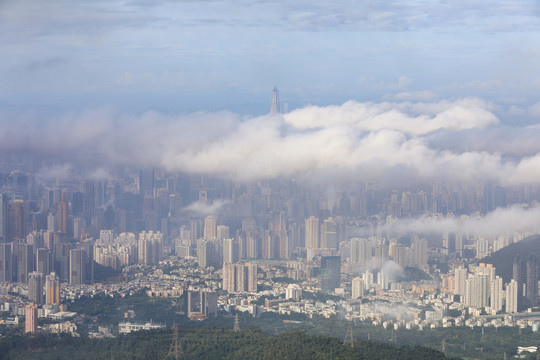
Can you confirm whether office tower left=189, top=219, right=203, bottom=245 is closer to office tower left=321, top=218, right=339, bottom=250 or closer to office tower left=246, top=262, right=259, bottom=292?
office tower left=246, top=262, right=259, bottom=292

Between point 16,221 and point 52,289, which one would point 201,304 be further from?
point 16,221

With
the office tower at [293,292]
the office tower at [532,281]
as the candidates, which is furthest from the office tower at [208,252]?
the office tower at [532,281]

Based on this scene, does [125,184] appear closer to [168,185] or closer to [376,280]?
[168,185]

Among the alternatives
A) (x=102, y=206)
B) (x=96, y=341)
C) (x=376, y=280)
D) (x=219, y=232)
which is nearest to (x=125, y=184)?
(x=102, y=206)

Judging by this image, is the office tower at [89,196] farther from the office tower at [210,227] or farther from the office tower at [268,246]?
the office tower at [268,246]

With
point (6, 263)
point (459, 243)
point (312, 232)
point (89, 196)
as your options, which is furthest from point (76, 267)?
point (459, 243)

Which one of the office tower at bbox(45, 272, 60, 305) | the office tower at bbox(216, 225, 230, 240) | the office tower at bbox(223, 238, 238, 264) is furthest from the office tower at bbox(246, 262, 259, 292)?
the office tower at bbox(45, 272, 60, 305)
